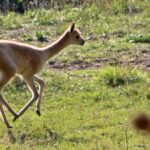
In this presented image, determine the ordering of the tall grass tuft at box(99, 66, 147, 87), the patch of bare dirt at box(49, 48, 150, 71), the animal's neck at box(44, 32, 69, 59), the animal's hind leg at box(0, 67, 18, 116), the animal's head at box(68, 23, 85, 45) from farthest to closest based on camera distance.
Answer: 1. the patch of bare dirt at box(49, 48, 150, 71)
2. the tall grass tuft at box(99, 66, 147, 87)
3. the animal's head at box(68, 23, 85, 45)
4. the animal's neck at box(44, 32, 69, 59)
5. the animal's hind leg at box(0, 67, 18, 116)

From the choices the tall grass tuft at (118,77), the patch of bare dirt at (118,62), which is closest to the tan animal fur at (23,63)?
the tall grass tuft at (118,77)

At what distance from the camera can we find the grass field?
6.07 m

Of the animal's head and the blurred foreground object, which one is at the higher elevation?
the blurred foreground object

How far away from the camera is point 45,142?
596cm

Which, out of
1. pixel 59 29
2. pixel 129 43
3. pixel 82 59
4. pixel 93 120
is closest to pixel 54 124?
pixel 93 120

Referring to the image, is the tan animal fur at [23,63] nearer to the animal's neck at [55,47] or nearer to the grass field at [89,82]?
the animal's neck at [55,47]

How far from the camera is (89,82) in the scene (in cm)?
900

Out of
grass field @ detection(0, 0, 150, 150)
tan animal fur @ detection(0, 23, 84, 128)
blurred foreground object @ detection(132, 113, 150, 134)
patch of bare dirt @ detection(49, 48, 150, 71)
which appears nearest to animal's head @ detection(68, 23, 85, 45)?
tan animal fur @ detection(0, 23, 84, 128)

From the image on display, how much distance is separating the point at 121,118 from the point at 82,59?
143 inches

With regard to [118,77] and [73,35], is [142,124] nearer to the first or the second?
[73,35]

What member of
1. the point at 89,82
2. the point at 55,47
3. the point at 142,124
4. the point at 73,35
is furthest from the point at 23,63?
the point at 142,124

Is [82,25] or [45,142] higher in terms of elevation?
[45,142]

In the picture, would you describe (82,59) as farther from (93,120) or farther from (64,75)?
(93,120)

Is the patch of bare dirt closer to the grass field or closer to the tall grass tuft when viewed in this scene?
the grass field
